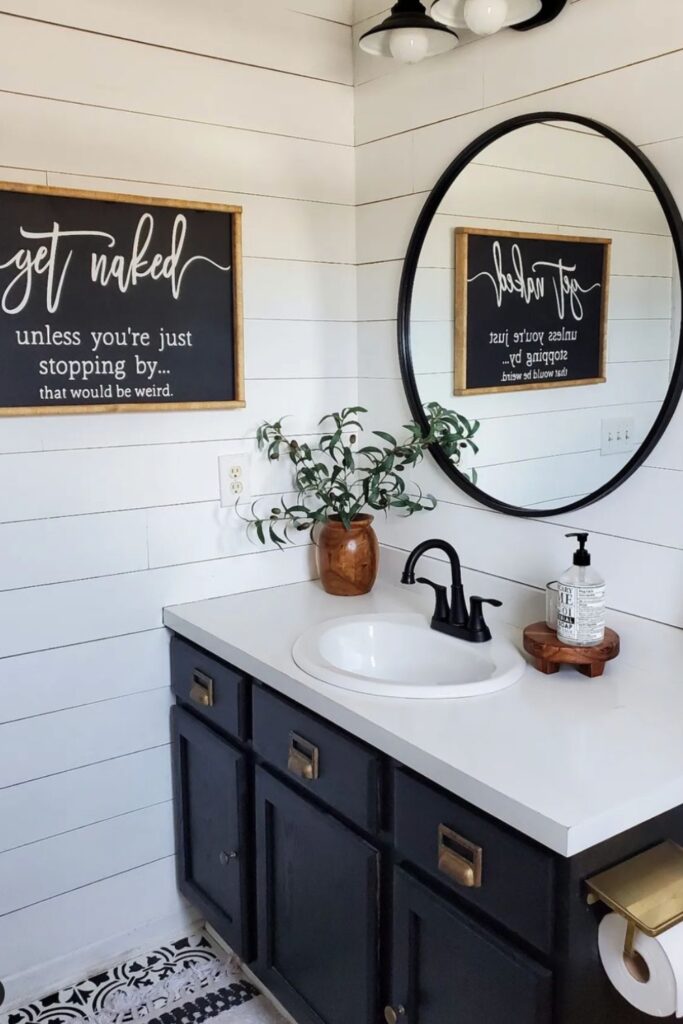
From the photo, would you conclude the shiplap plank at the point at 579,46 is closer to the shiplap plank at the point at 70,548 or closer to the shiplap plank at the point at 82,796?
the shiplap plank at the point at 70,548

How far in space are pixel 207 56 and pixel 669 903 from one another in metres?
1.82

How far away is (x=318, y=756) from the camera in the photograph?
1.56m

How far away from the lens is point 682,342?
4.95 ft

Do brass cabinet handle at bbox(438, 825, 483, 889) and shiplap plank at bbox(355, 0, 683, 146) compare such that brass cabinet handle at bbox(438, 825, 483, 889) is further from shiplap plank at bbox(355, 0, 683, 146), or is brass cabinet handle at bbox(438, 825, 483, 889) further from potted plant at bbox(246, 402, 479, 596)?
shiplap plank at bbox(355, 0, 683, 146)

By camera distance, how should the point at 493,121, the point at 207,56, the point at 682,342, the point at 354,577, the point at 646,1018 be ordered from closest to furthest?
the point at 646,1018 → the point at 682,342 → the point at 493,121 → the point at 207,56 → the point at 354,577

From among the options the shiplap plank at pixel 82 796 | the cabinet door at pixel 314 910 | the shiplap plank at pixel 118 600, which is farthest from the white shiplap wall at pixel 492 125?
the shiplap plank at pixel 82 796

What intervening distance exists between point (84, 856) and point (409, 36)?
186cm

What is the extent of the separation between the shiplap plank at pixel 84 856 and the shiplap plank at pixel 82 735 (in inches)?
6.4

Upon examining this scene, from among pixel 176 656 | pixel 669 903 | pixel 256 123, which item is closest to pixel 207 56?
pixel 256 123

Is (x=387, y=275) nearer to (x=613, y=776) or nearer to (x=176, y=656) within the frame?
(x=176, y=656)

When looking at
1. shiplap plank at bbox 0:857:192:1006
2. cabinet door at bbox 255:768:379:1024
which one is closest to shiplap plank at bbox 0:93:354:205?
cabinet door at bbox 255:768:379:1024

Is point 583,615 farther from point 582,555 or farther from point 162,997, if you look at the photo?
point 162,997

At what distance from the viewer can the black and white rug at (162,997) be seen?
1.91 metres

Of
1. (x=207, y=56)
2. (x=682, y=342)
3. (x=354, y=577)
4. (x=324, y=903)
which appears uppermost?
(x=207, y=56)
